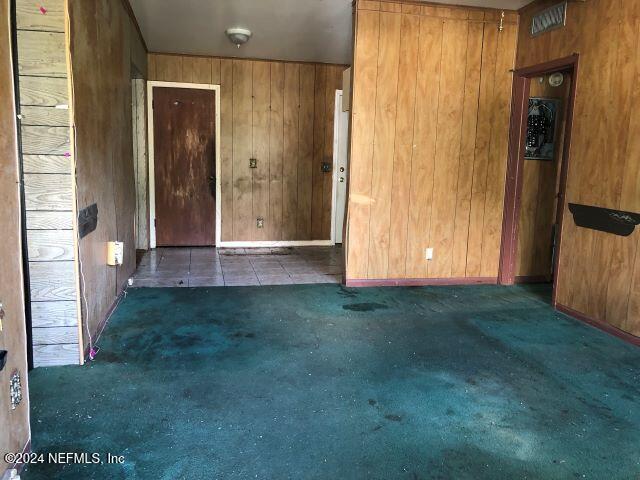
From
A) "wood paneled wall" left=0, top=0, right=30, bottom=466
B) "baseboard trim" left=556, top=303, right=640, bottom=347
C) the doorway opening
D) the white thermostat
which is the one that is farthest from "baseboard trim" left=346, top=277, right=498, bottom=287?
"wood paneled wall" left=0, top=0, right=30, bottom=466

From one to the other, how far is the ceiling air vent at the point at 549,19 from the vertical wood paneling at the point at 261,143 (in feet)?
11.0

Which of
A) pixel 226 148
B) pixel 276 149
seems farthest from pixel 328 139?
pixel 226 148

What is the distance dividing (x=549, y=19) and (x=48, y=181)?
4.06m

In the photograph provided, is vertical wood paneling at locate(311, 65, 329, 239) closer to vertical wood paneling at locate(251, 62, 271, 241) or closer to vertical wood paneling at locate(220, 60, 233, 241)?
vertical wood paneling at locate(251, 62, 271, 241)

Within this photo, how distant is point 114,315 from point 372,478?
2520mm

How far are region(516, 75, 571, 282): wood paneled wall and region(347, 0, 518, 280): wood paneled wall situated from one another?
0.91 ft

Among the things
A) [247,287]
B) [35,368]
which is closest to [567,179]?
[247,287]

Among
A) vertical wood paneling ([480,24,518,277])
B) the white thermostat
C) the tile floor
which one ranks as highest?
vertical wood paneling ([480,24,518,277])

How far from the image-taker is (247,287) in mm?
4613

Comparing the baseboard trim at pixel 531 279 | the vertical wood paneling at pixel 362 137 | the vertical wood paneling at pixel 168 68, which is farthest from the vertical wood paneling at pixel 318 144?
the baseboard trim at pixel 531 279

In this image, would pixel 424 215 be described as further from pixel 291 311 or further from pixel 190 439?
pixel 190 439

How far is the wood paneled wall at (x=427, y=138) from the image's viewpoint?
4.51 m

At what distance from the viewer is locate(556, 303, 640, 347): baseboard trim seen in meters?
3.42

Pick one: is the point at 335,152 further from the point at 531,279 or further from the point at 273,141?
the point at 531,279
